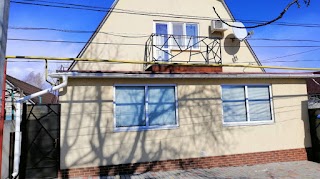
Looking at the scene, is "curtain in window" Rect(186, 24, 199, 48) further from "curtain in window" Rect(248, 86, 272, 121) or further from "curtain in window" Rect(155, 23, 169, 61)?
"curtain in window" Rect(248, 86, 272, 121)

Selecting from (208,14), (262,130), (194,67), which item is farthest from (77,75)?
(208,14)

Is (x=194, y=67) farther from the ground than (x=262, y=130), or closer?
farther from the ground

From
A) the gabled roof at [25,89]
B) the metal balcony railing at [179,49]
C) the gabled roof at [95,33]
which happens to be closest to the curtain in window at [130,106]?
the metal balcony railing at [179,49]

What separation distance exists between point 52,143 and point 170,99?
3.91m

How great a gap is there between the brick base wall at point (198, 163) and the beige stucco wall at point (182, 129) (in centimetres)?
15

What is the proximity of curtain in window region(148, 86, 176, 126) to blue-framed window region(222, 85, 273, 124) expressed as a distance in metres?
1.94

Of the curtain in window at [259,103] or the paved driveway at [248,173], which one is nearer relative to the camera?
the paved driveway at [248,173]

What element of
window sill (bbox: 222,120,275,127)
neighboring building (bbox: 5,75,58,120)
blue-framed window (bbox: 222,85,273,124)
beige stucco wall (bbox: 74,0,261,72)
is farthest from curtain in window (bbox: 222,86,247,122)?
neighboring building (bbox: 5,75,58,120)

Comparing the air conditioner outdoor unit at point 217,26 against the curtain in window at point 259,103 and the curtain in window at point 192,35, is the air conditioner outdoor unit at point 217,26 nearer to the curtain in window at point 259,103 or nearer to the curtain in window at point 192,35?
the curtain in window at point 192,35

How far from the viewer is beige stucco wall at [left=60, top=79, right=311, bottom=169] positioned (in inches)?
308

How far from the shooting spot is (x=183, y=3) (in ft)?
41.1

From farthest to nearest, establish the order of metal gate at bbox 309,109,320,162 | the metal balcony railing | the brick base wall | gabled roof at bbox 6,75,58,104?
gabled roof at bbox 6,75,58,104 < the metal balcony railing < metal gate at bbox 309,109,320,162 < the brick base wall

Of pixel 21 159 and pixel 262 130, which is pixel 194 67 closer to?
pixel 262 130

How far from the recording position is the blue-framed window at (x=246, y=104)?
367 inches
